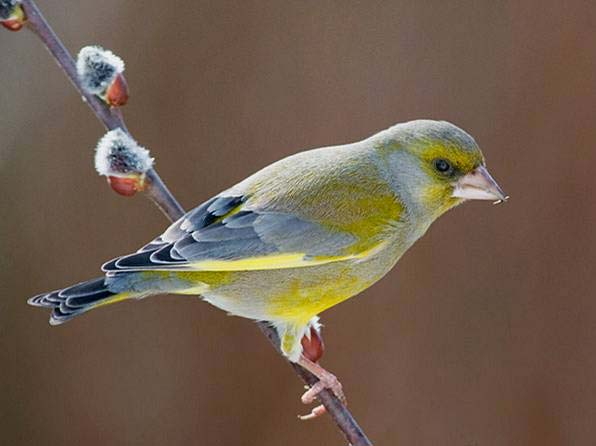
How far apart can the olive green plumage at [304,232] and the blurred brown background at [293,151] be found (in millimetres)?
995

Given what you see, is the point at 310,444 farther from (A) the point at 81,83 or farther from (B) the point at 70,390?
(A) the point at 81,83

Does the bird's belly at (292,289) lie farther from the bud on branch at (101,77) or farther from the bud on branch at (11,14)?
the bud on branch at (11,14)

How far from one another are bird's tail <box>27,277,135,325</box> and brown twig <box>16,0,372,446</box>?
171 millimetres

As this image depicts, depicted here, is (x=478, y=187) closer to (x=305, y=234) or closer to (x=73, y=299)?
(x=305, y=234)

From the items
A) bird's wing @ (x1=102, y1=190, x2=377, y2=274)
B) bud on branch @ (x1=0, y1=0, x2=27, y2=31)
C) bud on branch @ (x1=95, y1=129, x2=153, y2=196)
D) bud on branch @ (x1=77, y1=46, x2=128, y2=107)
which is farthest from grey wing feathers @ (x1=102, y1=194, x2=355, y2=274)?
bud on branch @ (x1=0, y1=0, x2=27, y2=31)

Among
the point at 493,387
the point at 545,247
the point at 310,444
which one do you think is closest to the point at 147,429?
the point at 310,444

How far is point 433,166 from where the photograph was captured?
1731mm

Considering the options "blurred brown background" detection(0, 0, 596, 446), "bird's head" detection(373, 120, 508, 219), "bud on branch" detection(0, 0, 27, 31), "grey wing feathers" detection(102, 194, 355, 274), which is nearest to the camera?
"bud on branch" detection(0, 0, 27, 31)

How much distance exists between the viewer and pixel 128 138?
148cm

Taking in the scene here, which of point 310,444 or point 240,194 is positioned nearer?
point 240,194

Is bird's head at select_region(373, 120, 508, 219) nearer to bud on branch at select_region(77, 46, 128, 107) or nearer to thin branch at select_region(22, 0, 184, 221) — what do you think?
thin branch at select_region(22, 0, 184, 221)

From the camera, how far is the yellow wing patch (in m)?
1.58

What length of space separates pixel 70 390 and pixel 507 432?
135cm

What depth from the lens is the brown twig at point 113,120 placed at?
144cm
